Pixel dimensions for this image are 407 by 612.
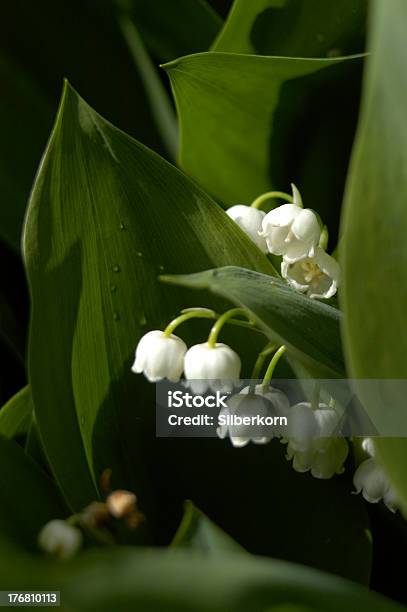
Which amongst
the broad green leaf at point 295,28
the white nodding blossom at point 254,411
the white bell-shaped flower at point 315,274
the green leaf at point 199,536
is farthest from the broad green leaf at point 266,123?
the green leaf at point 199,536

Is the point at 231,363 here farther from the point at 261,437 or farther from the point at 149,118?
the point at 149,118

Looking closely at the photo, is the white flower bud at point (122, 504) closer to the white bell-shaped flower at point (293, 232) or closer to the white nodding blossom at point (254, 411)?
the white nodding blossom at point (254, 411)

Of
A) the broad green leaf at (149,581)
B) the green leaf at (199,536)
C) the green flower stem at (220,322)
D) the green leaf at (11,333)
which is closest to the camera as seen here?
the broad green leaf at (149,581)

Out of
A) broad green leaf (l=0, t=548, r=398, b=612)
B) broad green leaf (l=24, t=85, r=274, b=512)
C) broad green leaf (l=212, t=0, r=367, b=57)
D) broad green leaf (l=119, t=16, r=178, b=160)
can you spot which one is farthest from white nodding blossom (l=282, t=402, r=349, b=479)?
broad green leaf (l=119, t=16, r=178, b=160)

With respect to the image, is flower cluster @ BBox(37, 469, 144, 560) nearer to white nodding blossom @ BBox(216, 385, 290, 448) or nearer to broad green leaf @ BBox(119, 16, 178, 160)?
white nodding blossom @ BBox(216, 385, 290, 448)

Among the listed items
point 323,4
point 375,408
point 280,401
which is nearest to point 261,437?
point 280,401

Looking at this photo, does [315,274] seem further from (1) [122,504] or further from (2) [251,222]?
(1) [122,504]

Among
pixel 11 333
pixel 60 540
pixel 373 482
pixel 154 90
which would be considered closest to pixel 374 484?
pixel 373 482
